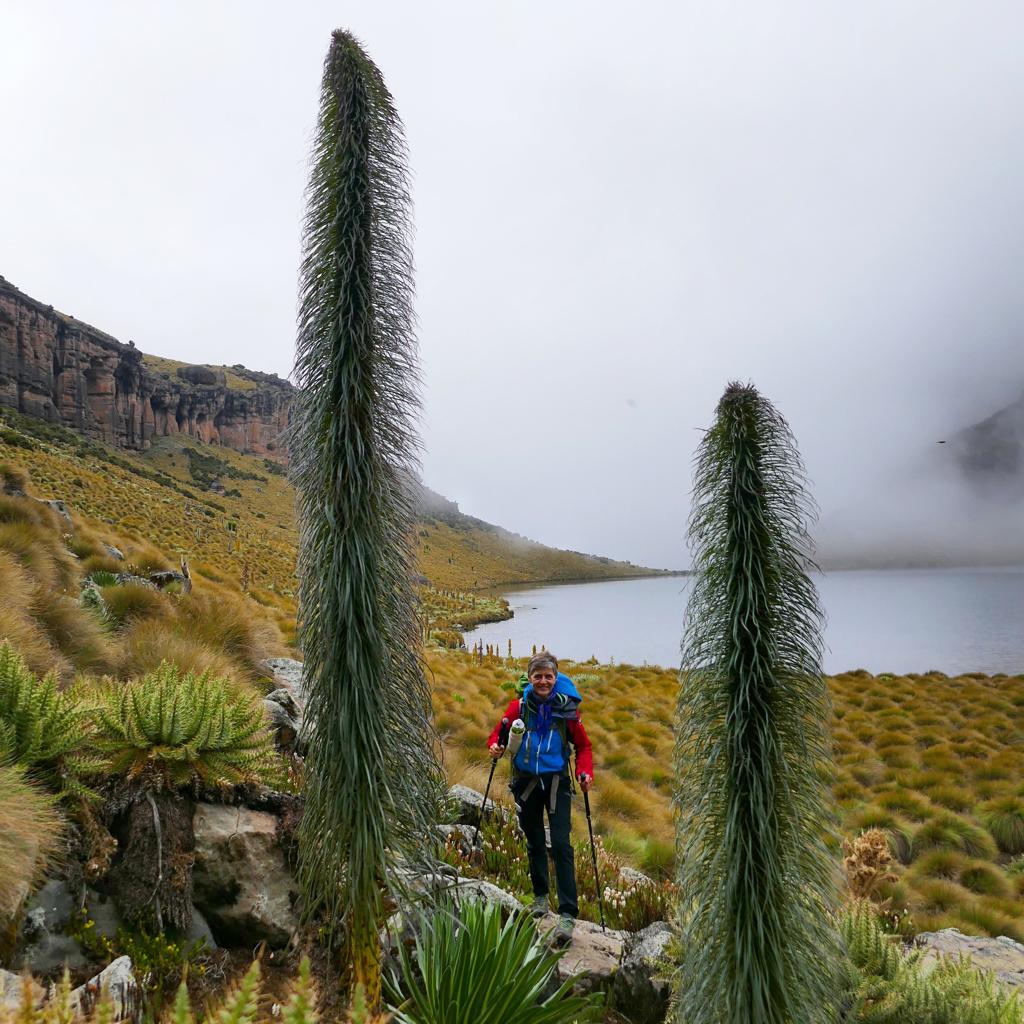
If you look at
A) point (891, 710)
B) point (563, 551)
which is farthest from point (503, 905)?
point (563, 551)

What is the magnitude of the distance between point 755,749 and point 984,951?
5.07m

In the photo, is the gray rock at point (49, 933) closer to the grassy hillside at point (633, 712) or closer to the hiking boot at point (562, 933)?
the grassy hillside at point (633, 712)

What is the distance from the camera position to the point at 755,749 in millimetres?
2260

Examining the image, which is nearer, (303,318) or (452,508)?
(303,318)

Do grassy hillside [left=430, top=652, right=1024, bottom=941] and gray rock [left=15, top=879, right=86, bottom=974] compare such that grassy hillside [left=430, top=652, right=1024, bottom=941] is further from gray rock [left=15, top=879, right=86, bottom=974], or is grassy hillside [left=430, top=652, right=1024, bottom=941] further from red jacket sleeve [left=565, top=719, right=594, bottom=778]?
gray rock [left=15, top=879, right=86, bottom=974]

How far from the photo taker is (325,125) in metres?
3.42

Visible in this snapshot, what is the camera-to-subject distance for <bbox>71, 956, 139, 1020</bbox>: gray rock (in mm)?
2389

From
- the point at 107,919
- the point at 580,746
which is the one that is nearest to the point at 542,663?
the point at 580,746

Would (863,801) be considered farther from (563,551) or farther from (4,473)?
(563,551)

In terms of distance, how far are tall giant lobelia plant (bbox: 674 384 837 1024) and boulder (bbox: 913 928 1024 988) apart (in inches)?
134

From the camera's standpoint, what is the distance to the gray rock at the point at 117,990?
2389 millimetres

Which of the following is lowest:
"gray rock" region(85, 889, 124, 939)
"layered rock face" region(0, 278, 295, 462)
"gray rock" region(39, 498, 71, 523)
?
"gray rock" region(85, 889, 124, 939)

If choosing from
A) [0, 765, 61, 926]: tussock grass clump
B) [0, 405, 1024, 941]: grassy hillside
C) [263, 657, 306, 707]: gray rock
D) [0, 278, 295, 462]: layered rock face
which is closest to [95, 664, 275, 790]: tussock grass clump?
[0, 765, 61, 926]: tussock grass clump

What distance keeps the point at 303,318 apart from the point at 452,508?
147942mm
